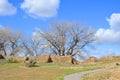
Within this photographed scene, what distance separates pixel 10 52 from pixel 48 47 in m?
12.3

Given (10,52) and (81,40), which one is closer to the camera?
(81,40)

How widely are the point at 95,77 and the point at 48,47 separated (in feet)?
156

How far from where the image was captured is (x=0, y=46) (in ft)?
238

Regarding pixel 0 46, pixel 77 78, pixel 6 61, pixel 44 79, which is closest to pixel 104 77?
pixel 77 78

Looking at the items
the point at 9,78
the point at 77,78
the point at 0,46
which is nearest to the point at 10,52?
the point at 0,46

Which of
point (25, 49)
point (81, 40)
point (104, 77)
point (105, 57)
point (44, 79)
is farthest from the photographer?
point (25, 49)

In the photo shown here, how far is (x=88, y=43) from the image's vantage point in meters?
68.2

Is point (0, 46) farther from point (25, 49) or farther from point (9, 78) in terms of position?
point (9, 78)

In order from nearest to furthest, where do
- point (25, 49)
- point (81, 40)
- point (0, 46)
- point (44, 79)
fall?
point (44, 79)
point (81, 40)
point (0, 46)
point (25, 49)

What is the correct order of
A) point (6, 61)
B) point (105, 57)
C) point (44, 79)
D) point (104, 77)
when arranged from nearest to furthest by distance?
point (104, 77)
point (44, 79)
point (6, 61)
point (105, 57)

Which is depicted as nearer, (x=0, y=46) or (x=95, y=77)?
(x=95, y=77)

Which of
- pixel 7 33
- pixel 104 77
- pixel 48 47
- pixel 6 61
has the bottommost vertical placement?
pixel 104 77

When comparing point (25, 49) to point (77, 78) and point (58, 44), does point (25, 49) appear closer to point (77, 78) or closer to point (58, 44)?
point (58, 44)

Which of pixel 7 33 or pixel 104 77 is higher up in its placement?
pixel 7 33
